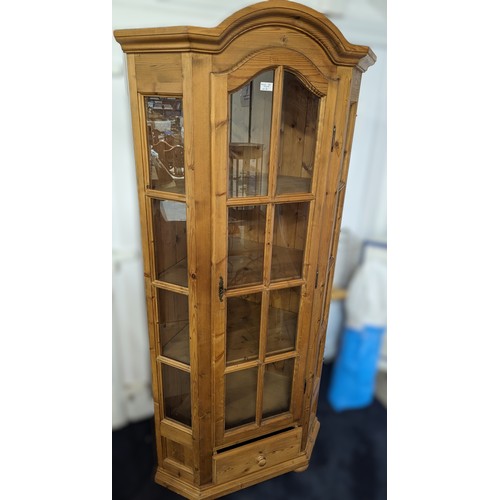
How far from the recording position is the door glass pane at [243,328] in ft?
3.93

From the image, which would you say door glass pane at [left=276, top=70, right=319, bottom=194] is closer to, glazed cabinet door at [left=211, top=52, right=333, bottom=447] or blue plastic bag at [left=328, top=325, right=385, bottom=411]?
glazed cabinet door at [left=211, top=52, right=333, bottom=447]

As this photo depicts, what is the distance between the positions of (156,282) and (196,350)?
258mm

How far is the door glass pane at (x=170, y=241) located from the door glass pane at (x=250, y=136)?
184 millimetres

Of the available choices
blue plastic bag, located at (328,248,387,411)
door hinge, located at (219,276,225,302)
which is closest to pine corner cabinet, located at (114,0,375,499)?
door hinge, located at (219,276,225,302)

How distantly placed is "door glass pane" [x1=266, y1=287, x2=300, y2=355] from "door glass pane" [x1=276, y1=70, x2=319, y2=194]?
0.37m

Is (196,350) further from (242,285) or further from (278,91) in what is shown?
(278,91)

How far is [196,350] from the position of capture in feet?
3.86

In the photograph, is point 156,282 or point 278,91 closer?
point 278,91

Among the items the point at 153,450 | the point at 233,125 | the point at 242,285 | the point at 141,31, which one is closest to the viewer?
the point at 141,31

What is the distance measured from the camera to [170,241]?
1.15m

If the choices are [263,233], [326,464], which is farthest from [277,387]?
[263,233]

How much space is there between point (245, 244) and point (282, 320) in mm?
336

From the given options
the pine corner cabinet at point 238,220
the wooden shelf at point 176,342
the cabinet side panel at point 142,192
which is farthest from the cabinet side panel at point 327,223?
the cabinet side panel at point 142,192
